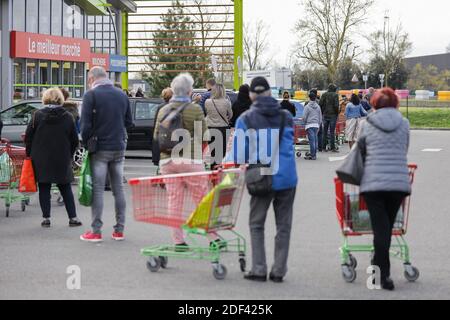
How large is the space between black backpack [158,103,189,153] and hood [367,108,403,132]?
2176 mm

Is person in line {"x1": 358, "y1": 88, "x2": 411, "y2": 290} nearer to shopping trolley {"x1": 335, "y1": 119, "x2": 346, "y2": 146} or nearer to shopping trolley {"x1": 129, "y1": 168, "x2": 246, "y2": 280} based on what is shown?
shopping trolley {"x1": 129, "y1": 168, "x2": 246, "y2": 280}

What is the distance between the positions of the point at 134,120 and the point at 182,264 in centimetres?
1334

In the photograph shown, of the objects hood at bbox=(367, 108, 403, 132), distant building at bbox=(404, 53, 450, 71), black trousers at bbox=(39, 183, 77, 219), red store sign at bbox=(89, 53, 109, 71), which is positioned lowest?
black trousers at bbox=(39, 183, 77, 219)

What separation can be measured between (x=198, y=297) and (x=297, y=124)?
20.0 m

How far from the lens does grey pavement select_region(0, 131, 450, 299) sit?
317 inches

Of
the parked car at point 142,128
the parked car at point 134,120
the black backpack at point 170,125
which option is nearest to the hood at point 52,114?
the black backpack at point 170,125

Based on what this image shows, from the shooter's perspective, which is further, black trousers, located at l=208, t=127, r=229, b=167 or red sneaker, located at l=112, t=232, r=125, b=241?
black trousers, located at l=208, t=127, r=229, b=167

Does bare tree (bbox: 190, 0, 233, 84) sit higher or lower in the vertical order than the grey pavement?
higher

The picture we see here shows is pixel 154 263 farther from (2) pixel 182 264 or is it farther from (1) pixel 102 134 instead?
(1) pixel 102 134

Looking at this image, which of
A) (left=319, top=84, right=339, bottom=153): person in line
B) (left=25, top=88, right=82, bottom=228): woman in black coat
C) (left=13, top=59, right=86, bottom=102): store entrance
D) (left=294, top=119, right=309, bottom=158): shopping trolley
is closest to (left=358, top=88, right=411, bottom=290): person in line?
(left=25, top=88, right=82, bottom=228): woman in black coat

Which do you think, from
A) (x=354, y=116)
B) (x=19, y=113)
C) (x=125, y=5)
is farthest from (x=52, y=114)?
(x=125, y=5)

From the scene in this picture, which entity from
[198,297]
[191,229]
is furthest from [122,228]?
[198,297]
